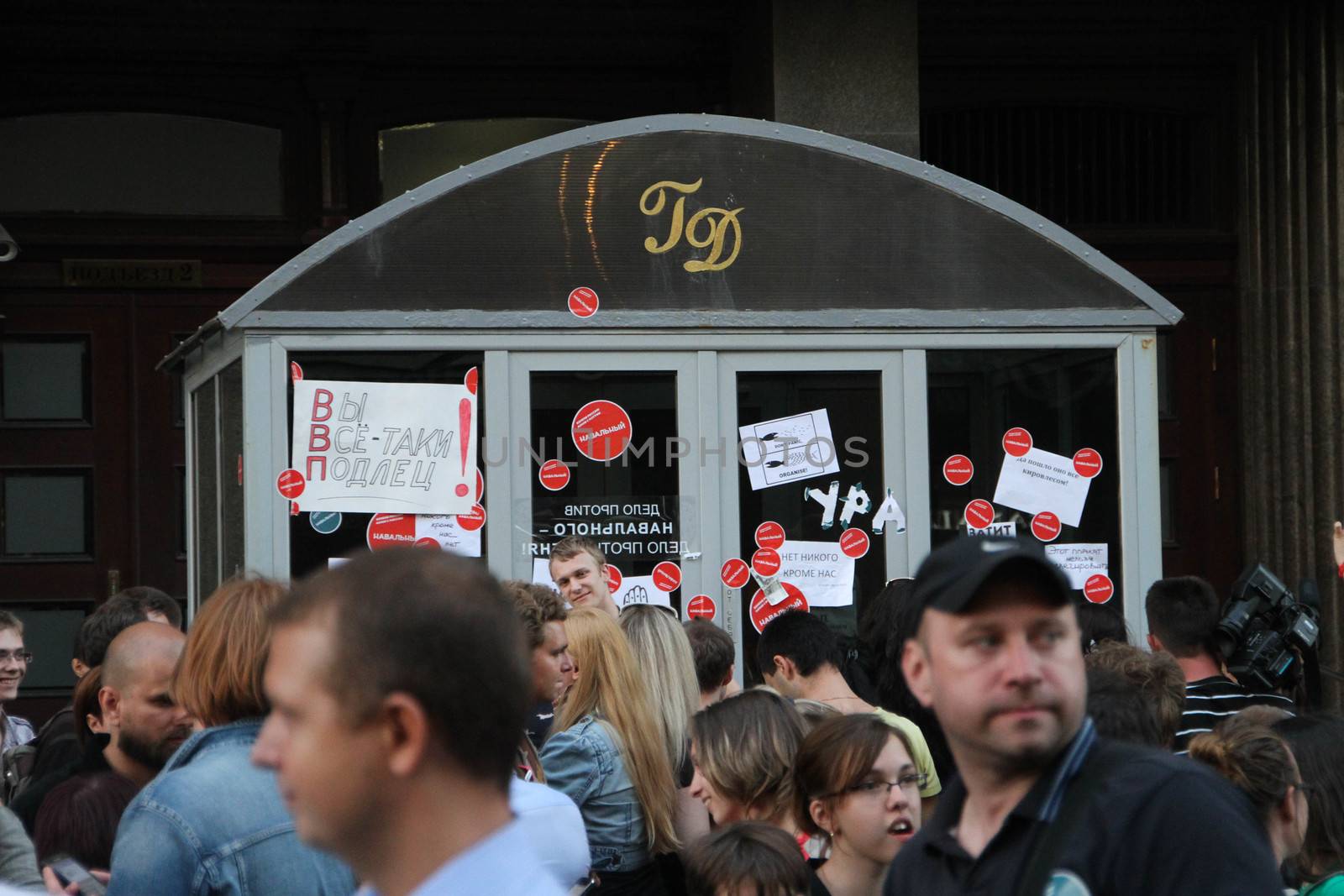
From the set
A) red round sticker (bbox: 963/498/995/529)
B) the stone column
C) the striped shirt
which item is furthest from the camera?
the stone column

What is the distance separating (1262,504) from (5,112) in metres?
7.61

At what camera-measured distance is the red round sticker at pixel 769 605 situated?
25.3ft

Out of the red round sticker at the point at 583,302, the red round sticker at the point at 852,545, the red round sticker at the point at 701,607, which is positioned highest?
the red round sticker at the point at 583,302

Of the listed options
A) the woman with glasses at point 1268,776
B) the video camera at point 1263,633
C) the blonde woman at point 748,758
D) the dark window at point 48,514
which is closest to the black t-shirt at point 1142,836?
the woman with glasses at point 1268,776

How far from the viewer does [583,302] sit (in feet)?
25.0

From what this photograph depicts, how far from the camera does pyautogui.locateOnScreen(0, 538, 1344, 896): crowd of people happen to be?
5.21 ft

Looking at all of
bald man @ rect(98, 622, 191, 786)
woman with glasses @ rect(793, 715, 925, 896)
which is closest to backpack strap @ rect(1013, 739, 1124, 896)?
woman with glasses @ rect(793, 715, 925, 896)

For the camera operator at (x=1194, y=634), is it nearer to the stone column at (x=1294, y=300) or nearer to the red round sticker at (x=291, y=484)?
the red round sticker at (x=291, y=484)

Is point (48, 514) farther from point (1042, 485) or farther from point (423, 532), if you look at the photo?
point (1042, 485)

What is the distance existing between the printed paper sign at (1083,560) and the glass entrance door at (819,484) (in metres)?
0.70

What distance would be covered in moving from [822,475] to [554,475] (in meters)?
1.23

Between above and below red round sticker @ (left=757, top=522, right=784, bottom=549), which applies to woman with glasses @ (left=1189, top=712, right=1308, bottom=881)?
below

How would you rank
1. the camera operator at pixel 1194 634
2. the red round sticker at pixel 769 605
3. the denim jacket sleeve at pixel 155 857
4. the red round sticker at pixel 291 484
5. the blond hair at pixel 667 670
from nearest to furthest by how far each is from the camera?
the denim jacket sleeve at pixel 155 857 < the blond hair at pixel 667 670 < the camera operator at pixel 1194 634 < the red round sticker at pixel 291 484 < the red round sticker at pixel 769 605

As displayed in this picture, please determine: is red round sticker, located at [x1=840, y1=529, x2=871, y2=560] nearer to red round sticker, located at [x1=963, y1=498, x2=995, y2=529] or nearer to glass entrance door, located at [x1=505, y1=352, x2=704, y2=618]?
red round sticker, located at [x1=963, y1=498, x2=995, y2=529]
